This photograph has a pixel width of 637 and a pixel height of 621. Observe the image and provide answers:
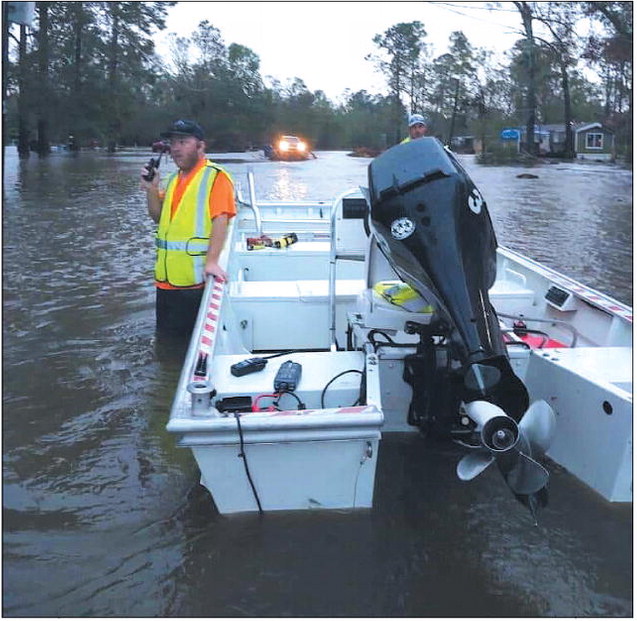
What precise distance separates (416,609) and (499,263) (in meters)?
3.98

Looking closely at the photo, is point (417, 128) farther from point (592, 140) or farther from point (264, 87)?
point (264, 87)

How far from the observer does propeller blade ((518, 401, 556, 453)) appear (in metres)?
2.67

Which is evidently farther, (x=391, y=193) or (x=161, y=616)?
(x=391, y=193)

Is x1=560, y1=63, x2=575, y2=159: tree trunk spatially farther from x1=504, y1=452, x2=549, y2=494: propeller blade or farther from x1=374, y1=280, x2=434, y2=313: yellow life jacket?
x1=504, y1=452, x2=549, y2=494: propeller blade

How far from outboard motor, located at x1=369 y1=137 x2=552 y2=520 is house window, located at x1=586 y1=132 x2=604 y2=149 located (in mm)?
63046

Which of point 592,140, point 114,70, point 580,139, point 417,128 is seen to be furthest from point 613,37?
point 592,140

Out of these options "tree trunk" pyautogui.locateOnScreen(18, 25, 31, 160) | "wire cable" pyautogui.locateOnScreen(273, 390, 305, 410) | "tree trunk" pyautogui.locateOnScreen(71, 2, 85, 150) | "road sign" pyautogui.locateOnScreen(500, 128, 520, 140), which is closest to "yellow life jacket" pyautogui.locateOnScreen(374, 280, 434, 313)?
"wire cable" pyautogui.locateOnScreen(273, 390, 305, 410)

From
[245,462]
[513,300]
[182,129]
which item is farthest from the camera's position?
[513,300]

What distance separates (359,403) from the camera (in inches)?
133

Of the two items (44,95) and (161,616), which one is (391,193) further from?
(44,95)

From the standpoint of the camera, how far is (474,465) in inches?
105

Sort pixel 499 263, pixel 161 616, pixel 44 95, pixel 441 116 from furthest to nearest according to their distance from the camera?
pixel 441 116, pixel 44 95, pixel 499 263, pixel 161 616

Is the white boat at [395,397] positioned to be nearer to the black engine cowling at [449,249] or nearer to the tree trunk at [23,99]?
the black engine cowling at [449,249]

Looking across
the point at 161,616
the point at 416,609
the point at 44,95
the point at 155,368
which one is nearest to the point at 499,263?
the point at 155,368
